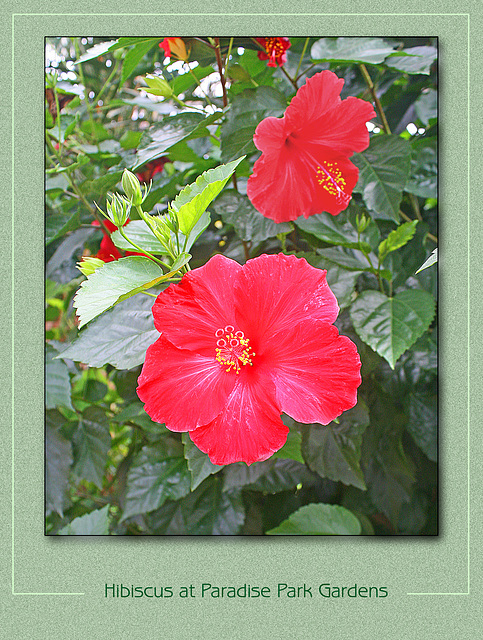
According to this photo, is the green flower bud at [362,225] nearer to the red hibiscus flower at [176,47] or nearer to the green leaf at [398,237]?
the green leaf at [398,237]

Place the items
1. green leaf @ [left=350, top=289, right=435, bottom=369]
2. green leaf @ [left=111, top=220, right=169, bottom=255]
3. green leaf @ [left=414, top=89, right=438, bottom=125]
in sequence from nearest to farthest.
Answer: green leaf @ [left=111, top=220, right=169, bottom=255] < green leaf @ [left=350, top=289, right=435, bottom=369] < green leaf @ [left=414, top=89, right=438, bottom=125]

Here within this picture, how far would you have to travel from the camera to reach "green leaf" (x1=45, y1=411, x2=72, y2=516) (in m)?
0.80

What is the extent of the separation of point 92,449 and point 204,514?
0.79ft

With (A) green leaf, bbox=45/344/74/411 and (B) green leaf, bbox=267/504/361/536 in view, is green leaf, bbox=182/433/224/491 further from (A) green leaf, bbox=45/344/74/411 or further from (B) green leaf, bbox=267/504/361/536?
(A) green leaf, bbox=45/344/74/411

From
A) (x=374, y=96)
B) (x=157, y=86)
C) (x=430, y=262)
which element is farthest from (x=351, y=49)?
(x=430, y=262)

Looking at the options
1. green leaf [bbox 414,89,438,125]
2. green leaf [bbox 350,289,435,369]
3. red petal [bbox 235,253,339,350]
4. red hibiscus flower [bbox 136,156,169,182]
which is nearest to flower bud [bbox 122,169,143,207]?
red petal [bbox 235,253,339,350]

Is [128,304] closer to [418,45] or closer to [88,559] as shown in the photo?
[88,559]

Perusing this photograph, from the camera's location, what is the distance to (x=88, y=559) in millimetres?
708

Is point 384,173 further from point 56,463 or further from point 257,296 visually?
point 56,463

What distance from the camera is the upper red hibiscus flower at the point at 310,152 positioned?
A: 593mm

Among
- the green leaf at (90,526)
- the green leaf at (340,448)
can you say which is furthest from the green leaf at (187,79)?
the green leaf at (90,526)

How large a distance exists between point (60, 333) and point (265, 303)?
0.94 meters

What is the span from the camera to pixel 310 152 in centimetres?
65

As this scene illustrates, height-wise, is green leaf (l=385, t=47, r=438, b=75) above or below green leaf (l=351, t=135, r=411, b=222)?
above
